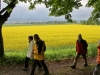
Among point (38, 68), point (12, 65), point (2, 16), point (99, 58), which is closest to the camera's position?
point (99, 58)

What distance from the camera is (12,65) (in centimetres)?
1488

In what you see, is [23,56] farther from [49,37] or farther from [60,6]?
[49,37]

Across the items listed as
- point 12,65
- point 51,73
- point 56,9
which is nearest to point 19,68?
point 12,65

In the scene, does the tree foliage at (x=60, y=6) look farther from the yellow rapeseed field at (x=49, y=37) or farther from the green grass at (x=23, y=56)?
the yellow rapeseed field at (x=49, y=37)

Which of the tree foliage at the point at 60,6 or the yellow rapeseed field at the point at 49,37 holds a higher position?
the tree foliage at the point at 60,6

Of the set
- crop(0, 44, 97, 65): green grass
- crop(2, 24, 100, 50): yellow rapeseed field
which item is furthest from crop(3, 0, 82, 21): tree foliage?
crop(2, 24, 100, 50): yellow rapeseed field

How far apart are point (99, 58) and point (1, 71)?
5202 mm

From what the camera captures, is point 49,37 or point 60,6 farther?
point 49,37

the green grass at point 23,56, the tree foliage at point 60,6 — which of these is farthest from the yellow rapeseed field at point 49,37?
the tree foliage at point 60,6

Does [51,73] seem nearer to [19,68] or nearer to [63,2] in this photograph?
[19,68]

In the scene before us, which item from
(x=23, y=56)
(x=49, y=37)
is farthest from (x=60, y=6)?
(x=49, y=37)

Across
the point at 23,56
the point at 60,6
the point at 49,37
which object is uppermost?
the point at 60,6

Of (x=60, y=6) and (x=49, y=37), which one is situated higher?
(x=60, y=6)

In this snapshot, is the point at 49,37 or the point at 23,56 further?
the point at 49,37
